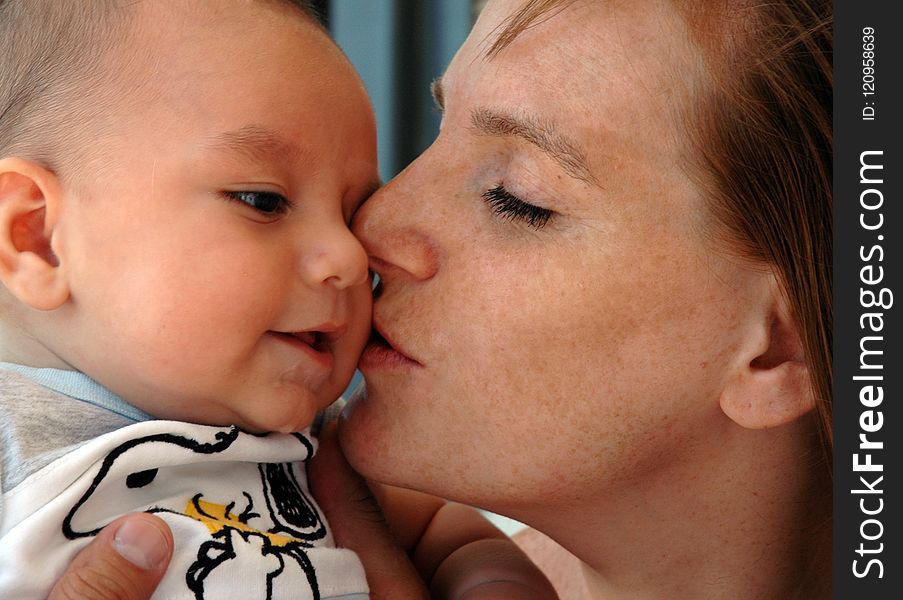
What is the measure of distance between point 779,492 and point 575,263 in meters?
0.47

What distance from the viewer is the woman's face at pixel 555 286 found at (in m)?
1.23

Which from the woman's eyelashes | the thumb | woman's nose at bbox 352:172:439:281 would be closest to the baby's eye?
woman's nose at bbox 352:172:439:281

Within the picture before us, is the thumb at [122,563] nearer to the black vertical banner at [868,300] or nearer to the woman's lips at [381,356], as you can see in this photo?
the woman's lips at [381,356]

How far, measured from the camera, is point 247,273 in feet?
3.79

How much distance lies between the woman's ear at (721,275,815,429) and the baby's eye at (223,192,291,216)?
0.61 metres

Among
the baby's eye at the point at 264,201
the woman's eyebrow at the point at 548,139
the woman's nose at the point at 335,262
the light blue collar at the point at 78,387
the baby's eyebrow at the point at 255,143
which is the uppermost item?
the woman's eyebrow at the point at 548,139

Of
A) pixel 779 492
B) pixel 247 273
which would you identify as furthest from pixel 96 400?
pixel 779 492

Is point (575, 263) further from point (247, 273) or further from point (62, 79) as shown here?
point (62, 79)

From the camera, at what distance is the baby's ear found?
3.77 ft

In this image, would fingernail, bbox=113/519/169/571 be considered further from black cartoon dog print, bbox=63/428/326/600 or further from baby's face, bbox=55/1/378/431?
baby's face, bbox=55/1/378/431

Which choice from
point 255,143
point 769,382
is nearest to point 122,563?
point 255,143

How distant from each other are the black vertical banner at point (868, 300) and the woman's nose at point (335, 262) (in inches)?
23.1

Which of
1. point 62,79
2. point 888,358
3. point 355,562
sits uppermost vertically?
point 62,79

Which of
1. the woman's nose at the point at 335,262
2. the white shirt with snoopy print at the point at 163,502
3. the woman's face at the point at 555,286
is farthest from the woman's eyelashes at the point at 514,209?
the white shirt with snoopy print at the point at 163,502
